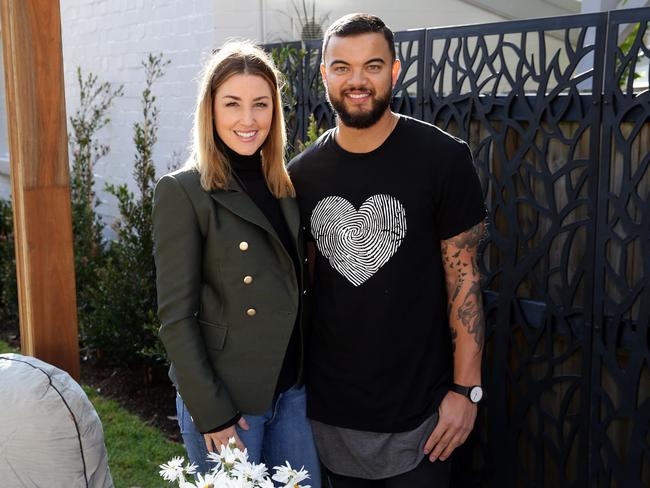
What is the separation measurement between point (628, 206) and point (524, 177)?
18.6 inches

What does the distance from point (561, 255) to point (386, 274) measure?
3.52 ft

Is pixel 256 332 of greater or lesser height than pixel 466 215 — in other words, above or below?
below

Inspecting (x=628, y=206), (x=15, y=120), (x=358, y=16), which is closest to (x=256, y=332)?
(x=358, y=16)

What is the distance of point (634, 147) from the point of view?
3293 millimetres

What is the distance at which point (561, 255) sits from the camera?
3.55 m

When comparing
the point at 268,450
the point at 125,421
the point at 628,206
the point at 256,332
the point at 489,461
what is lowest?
the point at 125,421

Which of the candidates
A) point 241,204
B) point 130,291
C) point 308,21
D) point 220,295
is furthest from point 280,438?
point 308,21

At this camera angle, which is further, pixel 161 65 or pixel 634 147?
pixel 161 65

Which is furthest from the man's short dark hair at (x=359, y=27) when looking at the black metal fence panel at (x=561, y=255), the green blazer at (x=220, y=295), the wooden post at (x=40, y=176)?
the wooden post at (x=40, y=176)

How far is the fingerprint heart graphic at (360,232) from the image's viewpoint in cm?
280

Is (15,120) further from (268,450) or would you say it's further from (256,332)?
(268,450)

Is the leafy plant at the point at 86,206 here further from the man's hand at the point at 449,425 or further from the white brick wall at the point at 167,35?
the man's hand at the point at 449,425

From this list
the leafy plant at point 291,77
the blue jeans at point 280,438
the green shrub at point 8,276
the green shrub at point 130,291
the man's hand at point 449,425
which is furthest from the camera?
the green shrub at point 8,276

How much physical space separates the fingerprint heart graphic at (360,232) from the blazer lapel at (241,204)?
0.80 feet
